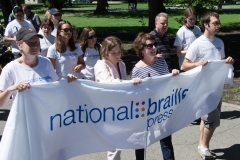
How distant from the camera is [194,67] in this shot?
4.79m

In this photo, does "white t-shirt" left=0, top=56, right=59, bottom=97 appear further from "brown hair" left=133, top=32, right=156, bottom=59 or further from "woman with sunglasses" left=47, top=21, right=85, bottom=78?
"woman with sunglasses" left=47, top=21, right=85, bottom=78

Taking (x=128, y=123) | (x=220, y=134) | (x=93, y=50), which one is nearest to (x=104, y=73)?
(x=128, y=123)

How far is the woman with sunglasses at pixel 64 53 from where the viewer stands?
16.8ft

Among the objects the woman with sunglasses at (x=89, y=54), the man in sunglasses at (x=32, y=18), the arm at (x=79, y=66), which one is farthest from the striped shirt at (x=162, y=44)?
the man in sunglasses at (x=32, y=18)

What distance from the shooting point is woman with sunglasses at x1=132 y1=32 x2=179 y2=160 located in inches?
163

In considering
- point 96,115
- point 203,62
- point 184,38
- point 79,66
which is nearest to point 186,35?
point 184,38

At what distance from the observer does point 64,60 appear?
17.0 ft

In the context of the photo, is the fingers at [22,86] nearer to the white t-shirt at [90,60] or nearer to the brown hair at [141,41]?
the brown hair at [141,41]

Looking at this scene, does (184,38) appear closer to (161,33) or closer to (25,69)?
(161,33)

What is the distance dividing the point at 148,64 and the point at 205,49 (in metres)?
0.93

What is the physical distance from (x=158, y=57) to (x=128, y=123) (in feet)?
2.73

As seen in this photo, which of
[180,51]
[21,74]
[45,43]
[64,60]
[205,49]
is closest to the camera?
[21,74]

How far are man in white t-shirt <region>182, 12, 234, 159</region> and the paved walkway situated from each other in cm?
30

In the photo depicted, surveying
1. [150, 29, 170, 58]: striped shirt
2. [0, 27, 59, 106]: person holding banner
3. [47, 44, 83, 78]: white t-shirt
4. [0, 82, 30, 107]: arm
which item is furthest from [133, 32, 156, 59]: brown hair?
[150, 29, 170, 58]: striped shirt
